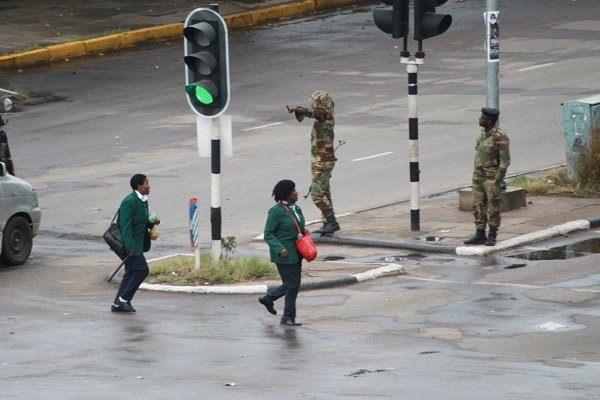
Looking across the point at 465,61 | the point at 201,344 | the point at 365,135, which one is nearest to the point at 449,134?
the point at 365,135

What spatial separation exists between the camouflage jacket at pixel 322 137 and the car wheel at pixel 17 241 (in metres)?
3.56

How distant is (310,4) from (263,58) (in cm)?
543

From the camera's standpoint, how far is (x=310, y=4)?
124ft

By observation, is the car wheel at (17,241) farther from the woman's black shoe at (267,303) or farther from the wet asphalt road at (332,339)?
the woman's black shoe at (267,303)

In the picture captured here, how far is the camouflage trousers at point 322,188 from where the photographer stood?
743 inches

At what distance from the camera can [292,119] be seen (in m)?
27.4

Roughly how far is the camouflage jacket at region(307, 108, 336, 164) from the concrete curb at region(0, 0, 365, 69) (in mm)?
14226

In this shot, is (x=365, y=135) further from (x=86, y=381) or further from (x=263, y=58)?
(x=86, y=381)

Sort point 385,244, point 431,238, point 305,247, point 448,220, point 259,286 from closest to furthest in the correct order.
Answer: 1. point 305,247
2. point 259,286
3. point 385,244
4. point 431,238
5. point 448,220

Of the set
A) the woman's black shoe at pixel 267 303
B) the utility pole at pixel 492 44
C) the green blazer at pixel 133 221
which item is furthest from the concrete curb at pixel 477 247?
the green blazer at pixel 133 221

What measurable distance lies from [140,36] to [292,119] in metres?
8.07

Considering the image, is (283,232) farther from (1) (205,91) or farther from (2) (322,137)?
(2) (322,137)

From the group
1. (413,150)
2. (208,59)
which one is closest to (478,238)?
(413,150)

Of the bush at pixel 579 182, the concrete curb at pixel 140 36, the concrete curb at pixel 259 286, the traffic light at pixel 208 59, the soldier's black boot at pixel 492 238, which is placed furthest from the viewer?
the concrete curb at pixel 140 36
